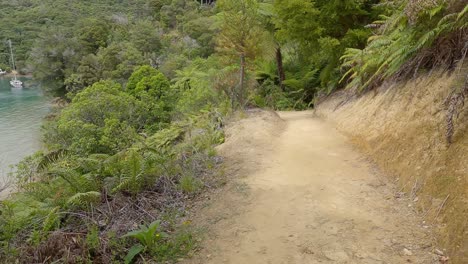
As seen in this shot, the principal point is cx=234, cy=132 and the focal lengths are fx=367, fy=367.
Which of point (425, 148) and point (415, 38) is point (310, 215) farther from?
point (415, 38)

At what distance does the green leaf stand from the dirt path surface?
19.4 inches

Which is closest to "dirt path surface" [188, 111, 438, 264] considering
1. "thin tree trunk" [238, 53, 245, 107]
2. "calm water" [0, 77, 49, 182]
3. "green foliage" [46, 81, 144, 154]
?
"thin tree trunk" [238, 53, 245, 107]

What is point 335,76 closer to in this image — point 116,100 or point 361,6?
point 361,6

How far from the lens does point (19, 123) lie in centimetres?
2403

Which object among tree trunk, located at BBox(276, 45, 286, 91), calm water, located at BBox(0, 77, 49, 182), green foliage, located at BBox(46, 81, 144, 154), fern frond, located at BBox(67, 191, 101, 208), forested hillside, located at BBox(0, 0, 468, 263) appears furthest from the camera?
calm water, located at BBox(0, 77, 49, 182)

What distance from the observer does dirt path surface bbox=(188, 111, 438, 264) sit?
329 centimetres

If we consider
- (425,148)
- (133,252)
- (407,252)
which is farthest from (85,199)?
(425,148)

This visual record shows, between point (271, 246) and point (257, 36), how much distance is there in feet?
23.9

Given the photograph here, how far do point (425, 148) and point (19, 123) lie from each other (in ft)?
84.2

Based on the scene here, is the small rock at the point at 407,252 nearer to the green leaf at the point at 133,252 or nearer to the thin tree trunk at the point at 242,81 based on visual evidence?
the green leaf at the point at 133,252

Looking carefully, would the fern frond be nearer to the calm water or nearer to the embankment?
the embankment

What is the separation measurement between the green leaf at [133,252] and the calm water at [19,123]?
734cm

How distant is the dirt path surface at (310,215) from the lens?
3.29 meters

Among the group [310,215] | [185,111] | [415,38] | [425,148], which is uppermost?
[415,38]
